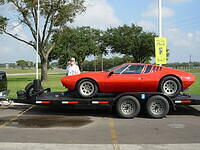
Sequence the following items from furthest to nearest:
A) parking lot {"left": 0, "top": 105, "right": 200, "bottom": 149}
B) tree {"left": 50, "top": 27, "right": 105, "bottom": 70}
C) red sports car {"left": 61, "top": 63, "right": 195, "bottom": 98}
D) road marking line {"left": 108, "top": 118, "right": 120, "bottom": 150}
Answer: tree {"left": 50, "top": 27, "right": 105, "bottom": 70}
red sports car {"left": 61, "top": 63, "right": 195, "bottom": 98}
parking lot {"left": 0, "top": 105, "right": 200, "bottom": 149}
road marking line {"left": 108, "top": 118, "right": 120, "bottom": 150}

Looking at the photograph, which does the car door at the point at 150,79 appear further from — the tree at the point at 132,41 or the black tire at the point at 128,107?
the tree at the point at 132,41

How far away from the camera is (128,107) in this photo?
27.6ft

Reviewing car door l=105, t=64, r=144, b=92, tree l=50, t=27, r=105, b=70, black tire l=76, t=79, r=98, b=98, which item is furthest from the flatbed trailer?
tree l=50, t=27, r=105, b=70

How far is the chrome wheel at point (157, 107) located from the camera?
828 centimetres

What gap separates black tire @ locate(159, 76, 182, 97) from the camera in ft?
27.3

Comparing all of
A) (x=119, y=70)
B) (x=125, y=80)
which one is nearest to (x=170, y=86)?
(x=125, y=80)

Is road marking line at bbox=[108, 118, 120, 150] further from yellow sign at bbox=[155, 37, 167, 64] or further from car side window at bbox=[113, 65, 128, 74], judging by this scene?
yellow sign at bbox=[155, 37, 167, 64]

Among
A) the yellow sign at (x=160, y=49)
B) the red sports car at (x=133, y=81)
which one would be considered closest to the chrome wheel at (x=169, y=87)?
the red sports car at (x=133, y=81)

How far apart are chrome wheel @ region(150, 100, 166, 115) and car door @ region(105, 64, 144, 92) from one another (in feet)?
2.15

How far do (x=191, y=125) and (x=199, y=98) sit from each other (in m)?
1.35

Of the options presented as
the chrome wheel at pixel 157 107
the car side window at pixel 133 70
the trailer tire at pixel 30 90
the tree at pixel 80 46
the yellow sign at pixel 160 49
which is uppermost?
the tree at pixel 80 46

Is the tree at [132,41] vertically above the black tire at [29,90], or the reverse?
the tree at [132,41]

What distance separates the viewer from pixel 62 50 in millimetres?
54500

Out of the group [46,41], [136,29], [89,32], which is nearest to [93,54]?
[89,32]
